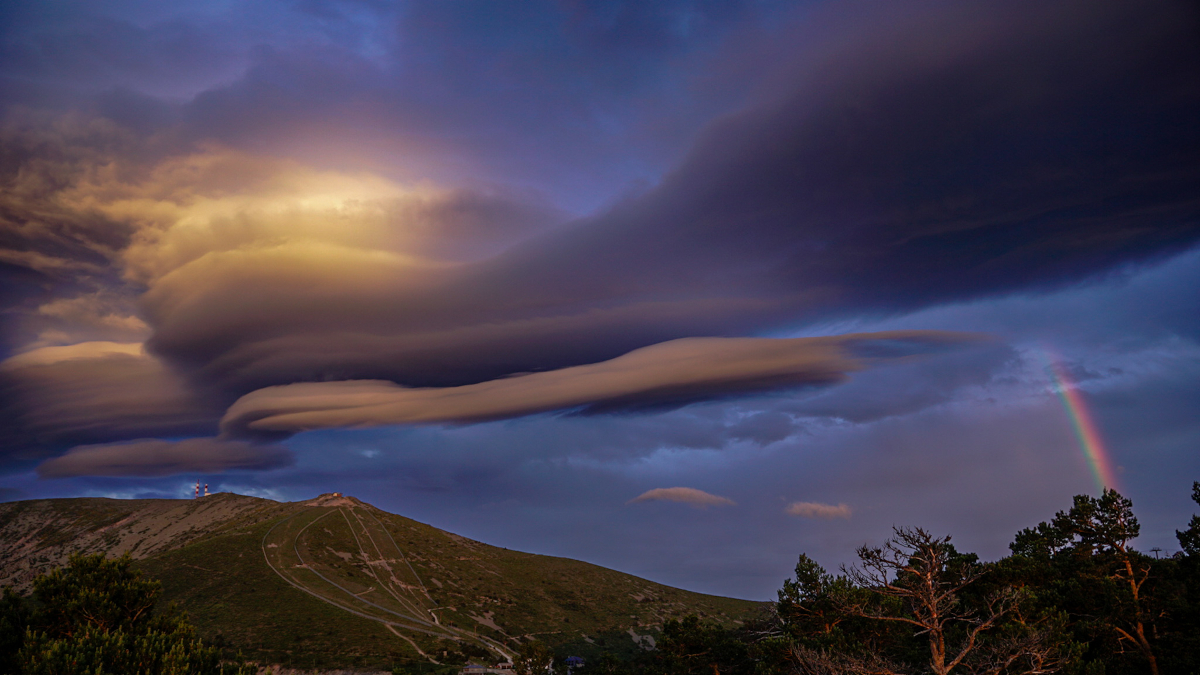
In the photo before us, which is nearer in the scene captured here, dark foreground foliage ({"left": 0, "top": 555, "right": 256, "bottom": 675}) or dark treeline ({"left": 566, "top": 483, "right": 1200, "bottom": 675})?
dark foreground foliage ({"left": 0, "top": 555, "right": 256, "bottom": 675})

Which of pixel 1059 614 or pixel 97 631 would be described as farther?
pixel 1059 614

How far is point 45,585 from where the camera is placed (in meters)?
40.2

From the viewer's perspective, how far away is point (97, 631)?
A: 2983 cm

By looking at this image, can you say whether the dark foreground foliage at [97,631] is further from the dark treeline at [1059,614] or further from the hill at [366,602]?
the hill at [366,602]

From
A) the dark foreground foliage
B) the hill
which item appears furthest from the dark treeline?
the hill

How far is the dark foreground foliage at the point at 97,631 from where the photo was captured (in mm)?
26438

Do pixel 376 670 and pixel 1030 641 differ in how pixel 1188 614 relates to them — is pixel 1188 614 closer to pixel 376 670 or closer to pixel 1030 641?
pixel 1030 641

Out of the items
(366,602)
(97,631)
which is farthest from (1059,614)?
(366,602)

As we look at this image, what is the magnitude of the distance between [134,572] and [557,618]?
13897 cm

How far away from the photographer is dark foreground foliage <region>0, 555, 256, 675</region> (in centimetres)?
2644

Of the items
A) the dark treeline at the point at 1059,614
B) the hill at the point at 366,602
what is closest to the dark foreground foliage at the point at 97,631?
the dark treeline at the point at 1059,614

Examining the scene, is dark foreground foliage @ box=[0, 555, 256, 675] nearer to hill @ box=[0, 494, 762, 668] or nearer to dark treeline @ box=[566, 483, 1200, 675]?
dark treeline @ box=[566, 483, 1200, 675]

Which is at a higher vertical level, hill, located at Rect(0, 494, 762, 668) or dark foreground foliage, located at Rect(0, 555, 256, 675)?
dark foreground foliage, located at Rect(0, 555, 256, 675)

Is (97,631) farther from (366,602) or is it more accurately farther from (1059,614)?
(366,602)
